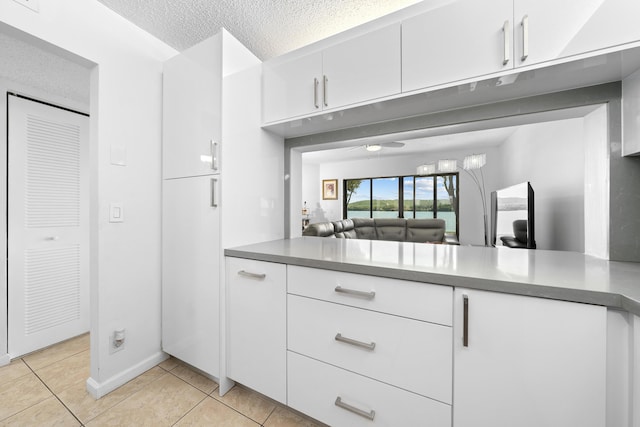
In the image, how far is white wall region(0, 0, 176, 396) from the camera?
139 cm

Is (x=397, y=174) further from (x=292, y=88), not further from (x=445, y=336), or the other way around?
(x=445, y=336)

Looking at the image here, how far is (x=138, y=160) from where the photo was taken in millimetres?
1611

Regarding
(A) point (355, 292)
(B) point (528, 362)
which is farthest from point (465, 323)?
(A) point (355, 292)

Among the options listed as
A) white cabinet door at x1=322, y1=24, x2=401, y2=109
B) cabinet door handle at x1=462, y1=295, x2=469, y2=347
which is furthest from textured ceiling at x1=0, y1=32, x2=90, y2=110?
cabinet door handle at x1=462, y1=295, x2=469, y2=347

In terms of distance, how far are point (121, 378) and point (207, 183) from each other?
1341 mm

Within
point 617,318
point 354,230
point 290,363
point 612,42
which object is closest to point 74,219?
point 290,363

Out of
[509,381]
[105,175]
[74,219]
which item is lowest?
[509,381]

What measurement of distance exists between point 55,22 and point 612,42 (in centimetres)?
243

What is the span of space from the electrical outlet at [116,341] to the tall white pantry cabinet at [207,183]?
9.6 inches

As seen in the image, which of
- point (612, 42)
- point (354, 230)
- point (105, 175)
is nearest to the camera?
point (612, 42)

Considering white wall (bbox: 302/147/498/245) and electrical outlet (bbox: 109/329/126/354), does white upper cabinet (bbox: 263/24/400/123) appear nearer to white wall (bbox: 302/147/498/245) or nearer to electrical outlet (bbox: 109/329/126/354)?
white wall (bbox: 302/147/498/245)

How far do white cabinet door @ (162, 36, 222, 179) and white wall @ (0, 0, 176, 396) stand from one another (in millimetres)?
120

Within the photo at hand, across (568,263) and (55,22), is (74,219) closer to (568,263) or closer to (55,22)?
(55,22)

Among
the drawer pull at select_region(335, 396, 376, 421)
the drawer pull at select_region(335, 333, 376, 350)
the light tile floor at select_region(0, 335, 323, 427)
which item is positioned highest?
the drawer pull at select_region(335, 333, 376, 350)
